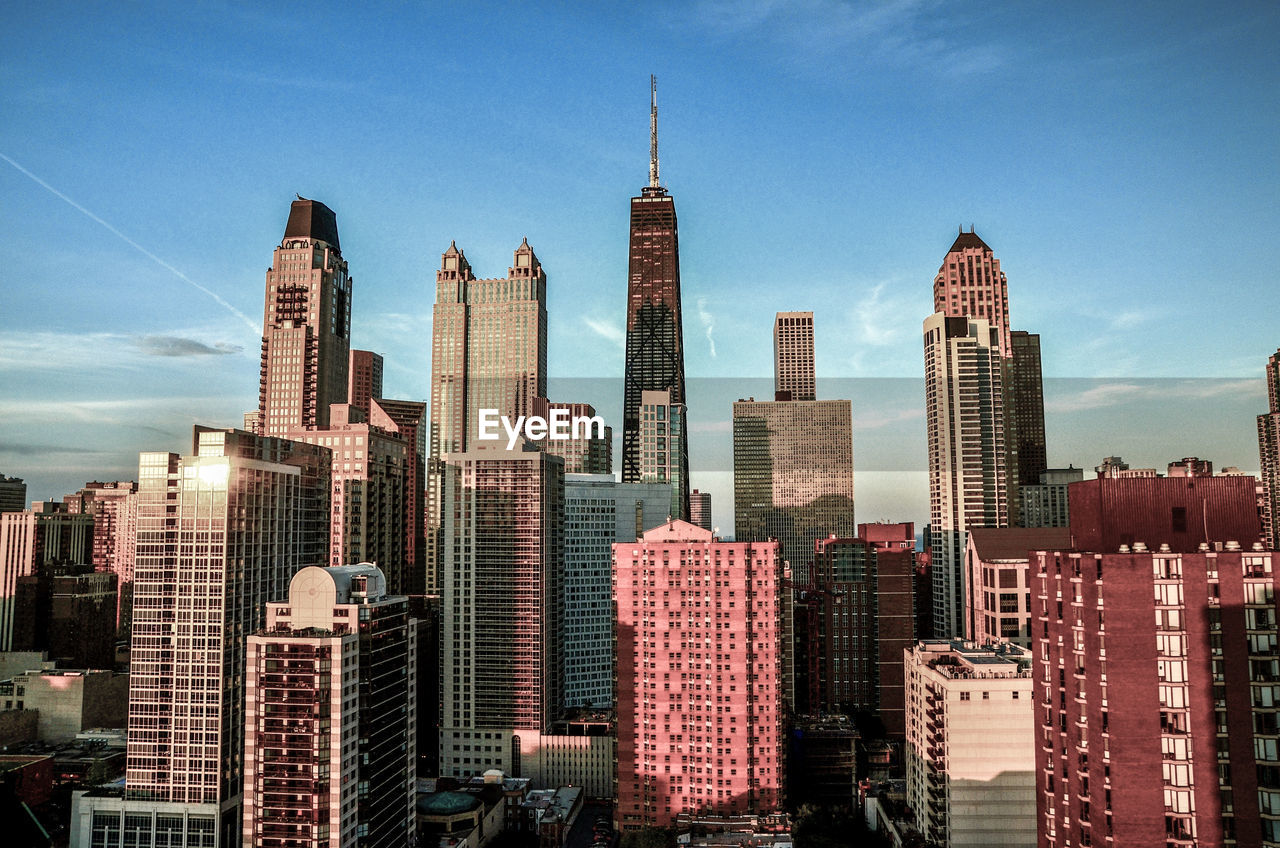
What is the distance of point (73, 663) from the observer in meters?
167

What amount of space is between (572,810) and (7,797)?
226 feet

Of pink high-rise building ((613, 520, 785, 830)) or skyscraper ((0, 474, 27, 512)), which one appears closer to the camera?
pink high-rise building ((613, 520, 785, 830))

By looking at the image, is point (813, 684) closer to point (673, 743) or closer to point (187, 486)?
point (673, 743)

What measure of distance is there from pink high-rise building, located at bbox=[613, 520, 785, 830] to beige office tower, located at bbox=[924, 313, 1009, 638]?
61.5 meters

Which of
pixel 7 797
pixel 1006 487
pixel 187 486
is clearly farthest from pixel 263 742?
pixel 1006 487

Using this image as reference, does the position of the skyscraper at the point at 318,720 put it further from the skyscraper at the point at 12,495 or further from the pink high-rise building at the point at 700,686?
the skyscraper at the point at 12,495

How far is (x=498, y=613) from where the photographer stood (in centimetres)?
14900

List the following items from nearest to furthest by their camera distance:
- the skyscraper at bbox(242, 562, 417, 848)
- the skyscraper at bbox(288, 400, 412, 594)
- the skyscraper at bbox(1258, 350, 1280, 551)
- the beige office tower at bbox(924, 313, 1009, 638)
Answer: the skyscraper at bbox(242, 562, 417, 848) < the skyscraper at bbox(1258, 350, 1280, 551) < the skyscraper at bbox(288, 400, 412, 594) < the beige office tower at bbox(924, 313, 1009, 638)

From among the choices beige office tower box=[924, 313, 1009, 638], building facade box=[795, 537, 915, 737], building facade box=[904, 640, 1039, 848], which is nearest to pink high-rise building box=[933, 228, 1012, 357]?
beige office tower box=[924, 313, 1009, 638]

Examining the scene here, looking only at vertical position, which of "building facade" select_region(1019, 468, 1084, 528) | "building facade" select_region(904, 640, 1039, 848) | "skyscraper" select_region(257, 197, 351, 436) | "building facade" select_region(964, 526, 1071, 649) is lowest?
"building facade" select_region(904, 640, 1039, 848)

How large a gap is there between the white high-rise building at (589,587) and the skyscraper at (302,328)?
54362 mm

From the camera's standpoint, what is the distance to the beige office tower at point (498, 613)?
147 metres

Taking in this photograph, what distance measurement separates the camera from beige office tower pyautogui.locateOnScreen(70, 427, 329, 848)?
94500 millimetres

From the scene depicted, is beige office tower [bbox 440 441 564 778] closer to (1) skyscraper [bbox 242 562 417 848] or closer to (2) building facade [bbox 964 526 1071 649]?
(1) skyscraper [bbox 242 562 417 848]
